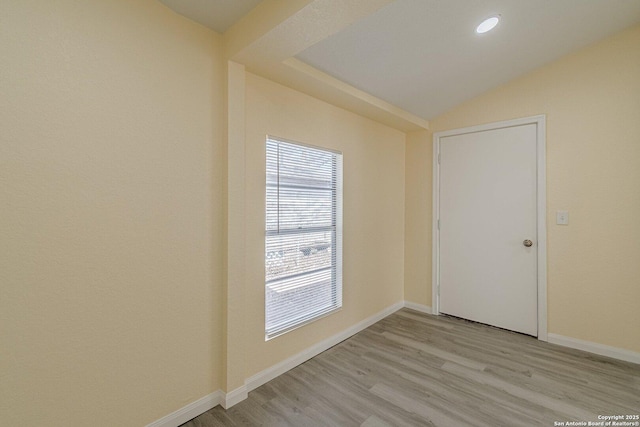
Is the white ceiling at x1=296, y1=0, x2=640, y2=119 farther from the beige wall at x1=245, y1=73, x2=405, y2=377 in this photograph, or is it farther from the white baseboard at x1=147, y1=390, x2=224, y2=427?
the white baseboard at x1=147, y1=390, x2=224, y2=427

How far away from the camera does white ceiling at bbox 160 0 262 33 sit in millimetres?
1631

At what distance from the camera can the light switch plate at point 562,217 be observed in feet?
8.88

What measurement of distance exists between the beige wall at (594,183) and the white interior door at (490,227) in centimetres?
18

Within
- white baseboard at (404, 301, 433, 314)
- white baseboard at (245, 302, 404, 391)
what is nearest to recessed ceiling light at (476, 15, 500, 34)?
white baseboard at (245, 302, 404, 391)

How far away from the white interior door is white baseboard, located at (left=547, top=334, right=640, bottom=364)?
0.18 m

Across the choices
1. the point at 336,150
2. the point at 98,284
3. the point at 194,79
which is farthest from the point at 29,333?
the point at 336,150

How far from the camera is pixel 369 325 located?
10.5 feet

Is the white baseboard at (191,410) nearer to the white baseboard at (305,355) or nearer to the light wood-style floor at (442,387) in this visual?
the light wood-style floor at (442,387)

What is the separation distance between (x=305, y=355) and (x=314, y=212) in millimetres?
1225

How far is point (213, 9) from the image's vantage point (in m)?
1.69

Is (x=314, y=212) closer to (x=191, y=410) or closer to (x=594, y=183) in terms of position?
(x=191, y=410)

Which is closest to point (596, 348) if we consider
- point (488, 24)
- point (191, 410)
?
point (488, 24)

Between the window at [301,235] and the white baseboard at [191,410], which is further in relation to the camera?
the window at [301,235]

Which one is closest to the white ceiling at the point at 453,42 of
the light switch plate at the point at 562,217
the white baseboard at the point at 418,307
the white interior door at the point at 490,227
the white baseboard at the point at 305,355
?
the white interior door at the point at 490,227
